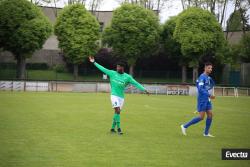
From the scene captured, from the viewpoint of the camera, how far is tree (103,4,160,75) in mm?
68750

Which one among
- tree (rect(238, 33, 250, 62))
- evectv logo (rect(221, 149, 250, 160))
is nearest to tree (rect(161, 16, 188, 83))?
tree (rect(238, 33, 250, 62))

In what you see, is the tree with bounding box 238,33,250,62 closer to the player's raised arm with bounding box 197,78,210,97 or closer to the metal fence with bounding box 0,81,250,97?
the metal fence with bounding box 0,81,250,97

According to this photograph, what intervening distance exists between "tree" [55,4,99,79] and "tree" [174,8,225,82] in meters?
10.8

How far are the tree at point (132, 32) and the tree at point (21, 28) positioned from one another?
30.2 ft

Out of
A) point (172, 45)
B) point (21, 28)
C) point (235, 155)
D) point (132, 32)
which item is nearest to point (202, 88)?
point (235, 155)

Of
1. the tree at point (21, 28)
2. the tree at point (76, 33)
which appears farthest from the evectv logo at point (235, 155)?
the tree at point (76, 33)

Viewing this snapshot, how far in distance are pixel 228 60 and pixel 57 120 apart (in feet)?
170

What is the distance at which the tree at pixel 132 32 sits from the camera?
6875cm

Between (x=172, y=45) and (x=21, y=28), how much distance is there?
20.5 m

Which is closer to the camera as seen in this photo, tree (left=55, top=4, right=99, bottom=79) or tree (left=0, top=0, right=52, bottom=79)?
tree (left=0, top=0, right=52, bottom=79)

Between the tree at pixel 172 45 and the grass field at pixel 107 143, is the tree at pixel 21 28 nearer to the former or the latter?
the tree at pixel 172 45

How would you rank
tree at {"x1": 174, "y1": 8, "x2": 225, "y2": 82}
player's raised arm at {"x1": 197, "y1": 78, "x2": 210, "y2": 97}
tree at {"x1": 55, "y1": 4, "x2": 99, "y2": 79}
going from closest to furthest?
1. player's raised arm at {"x1": 197, "y1": 78, "x2": 210, "y2": 97}
2. tree at {"x1": 174, "y1": 8, "x2": 225, "y2": 82}
3. tree at {"x1": 55, "y1": 4, "x2": 99, "y2": 79}

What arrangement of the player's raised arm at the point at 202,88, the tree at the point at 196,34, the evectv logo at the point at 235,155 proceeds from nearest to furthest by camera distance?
the evectv logo at the point at 235,155
the player's raised arm at the point at 202,88
the tree at the point at 196,34

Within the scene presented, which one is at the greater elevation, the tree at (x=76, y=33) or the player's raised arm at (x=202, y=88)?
the tree at (x=76, y=33)
